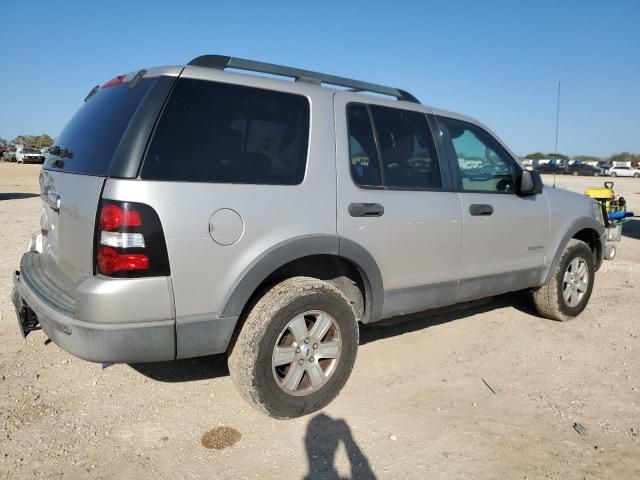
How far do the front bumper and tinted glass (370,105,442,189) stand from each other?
1.69 meters

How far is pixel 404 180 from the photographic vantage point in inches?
132

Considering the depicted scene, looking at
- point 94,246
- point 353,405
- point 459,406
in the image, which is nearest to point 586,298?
point 459,406

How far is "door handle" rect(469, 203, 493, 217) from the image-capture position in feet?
12.0

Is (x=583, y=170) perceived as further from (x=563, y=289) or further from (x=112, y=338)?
(x=112, y=338)

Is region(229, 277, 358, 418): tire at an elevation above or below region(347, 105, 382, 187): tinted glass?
below

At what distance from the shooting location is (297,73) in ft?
10.4

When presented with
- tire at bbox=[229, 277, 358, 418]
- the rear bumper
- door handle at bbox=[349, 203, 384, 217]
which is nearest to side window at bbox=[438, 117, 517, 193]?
door handle at bbox=[349, 203, 384, 217]

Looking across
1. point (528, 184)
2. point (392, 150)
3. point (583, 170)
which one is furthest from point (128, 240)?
point (583, 170)

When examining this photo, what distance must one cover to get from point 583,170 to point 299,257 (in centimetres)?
5728

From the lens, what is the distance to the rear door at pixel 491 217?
12.1ft

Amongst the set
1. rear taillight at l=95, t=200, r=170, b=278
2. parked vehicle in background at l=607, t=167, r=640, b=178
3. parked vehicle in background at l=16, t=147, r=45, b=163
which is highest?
parked vehicle in background at l=16, t=147, r=45, b=163

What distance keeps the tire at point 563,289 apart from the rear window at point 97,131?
3.81m

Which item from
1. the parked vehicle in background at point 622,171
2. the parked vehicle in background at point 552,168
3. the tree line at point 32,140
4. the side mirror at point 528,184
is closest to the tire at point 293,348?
the side mirror at point 528,184

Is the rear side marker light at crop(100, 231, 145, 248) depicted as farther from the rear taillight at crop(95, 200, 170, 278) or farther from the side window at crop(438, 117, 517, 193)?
the side window at crop(438, 117, 517, 193)
